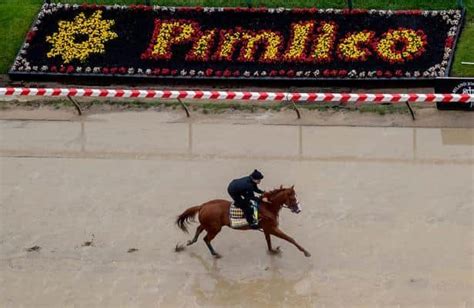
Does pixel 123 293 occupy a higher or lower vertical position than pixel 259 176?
lower

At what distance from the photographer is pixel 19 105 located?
22.7 m

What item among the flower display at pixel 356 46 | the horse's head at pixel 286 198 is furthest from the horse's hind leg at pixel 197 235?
the flower display at pixel 356 46

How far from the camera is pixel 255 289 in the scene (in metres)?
16.5

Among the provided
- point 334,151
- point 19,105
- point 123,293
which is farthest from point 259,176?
point 19,105

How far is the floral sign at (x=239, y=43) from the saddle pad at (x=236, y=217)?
22.7ft

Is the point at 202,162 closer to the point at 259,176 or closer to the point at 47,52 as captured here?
the point at 259,176

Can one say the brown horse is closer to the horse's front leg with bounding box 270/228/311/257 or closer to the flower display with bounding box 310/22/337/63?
the horse's front leg with bounding box 270/228/311/257

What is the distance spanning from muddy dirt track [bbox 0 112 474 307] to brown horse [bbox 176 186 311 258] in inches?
27.6

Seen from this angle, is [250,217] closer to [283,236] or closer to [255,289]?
[283,236]

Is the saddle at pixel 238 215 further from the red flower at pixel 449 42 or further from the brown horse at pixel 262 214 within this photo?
the red flower at pixel 449 42

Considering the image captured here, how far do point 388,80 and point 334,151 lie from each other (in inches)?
119

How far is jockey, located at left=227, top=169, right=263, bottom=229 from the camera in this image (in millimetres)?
16016

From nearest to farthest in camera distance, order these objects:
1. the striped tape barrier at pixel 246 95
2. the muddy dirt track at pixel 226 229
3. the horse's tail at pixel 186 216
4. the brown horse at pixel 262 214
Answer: the brown horse at pixel 262 214 → the muddy dirt track at pixel 226 229 → the horse's tail at pixel 186 216 → the striped tape barrier at pixel 246 95

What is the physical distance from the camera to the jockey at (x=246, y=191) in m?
16.0
